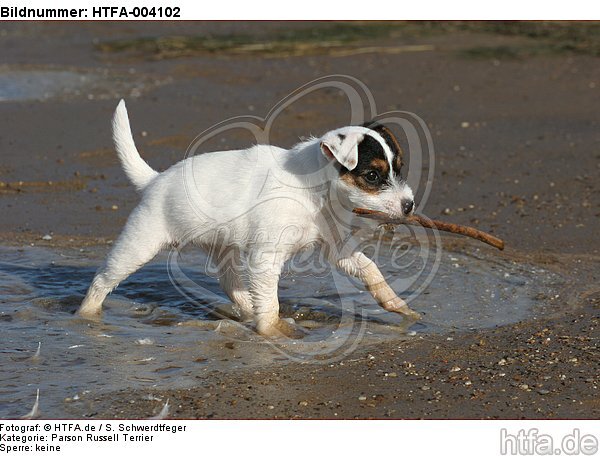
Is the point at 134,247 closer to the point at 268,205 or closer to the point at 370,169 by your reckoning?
the point at 268,205

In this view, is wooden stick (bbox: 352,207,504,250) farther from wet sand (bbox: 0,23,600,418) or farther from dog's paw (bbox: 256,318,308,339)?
dog's paw (bbox: 256,318,308,339)

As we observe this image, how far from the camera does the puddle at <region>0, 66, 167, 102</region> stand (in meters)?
14.1

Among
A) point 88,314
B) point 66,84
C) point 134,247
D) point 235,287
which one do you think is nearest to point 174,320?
point 235,287

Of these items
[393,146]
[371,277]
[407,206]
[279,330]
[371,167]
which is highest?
[393,146]

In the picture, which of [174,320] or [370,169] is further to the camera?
[174,320]

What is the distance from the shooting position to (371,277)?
6.98 meters

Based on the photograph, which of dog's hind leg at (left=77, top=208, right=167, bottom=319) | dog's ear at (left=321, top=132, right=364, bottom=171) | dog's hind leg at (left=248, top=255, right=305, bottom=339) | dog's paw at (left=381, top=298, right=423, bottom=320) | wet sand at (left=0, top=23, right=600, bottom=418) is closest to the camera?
wet sand at (left=0, top=23, right=600, bottom=418)

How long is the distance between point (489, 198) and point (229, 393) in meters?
5.23

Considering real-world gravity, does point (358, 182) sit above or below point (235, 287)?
above

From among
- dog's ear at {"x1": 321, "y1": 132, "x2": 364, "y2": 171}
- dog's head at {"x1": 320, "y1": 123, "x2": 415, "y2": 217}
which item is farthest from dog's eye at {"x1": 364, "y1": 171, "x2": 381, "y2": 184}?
dog's ear at {"x1": 321, "y1": 132, "x2": 364, "y2": 171}

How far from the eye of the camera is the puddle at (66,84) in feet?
46.1

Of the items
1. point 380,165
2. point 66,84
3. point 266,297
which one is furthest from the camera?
point 66,84

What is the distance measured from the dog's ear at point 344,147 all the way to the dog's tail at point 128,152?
1.40 metres

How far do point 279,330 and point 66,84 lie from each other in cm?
892
